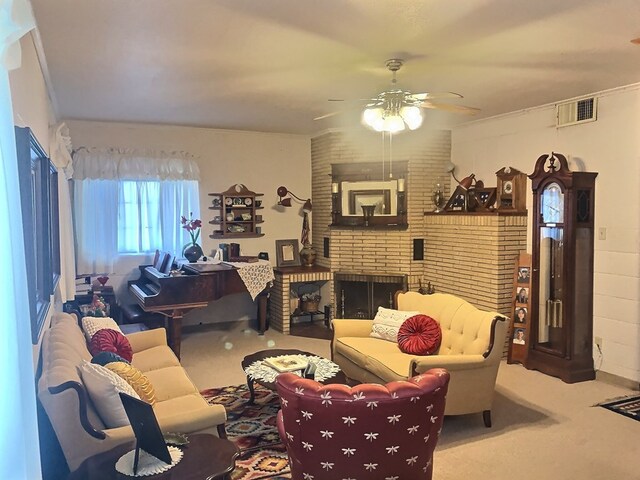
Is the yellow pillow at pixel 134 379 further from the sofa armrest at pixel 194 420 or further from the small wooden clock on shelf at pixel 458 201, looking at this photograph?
the small wooden clock on shelf at pixel 458 201

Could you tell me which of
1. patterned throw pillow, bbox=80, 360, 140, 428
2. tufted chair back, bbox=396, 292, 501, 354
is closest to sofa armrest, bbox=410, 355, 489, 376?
tufted chair back, bbox=396, 292, 501, 354

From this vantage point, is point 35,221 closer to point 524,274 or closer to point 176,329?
point 176,329

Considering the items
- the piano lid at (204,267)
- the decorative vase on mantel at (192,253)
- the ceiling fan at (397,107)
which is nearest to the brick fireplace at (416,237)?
the piano lid at (204,267)

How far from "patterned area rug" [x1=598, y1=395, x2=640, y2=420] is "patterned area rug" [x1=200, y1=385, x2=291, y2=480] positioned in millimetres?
2510

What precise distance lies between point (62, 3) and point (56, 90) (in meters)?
2.05

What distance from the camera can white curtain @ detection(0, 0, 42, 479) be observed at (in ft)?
3.77

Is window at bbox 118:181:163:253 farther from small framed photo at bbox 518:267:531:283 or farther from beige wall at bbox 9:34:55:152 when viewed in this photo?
small framed photo at bbox 518:267:531:283

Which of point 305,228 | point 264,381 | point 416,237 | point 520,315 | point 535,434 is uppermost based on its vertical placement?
point 305,228

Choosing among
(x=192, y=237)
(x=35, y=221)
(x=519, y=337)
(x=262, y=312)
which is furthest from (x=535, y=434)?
(x=192, y=237)

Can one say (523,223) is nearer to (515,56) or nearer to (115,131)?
(515,56)

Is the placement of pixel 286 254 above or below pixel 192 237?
below

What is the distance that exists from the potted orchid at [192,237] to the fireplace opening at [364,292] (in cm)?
174

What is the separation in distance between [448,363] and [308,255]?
11.5 feet

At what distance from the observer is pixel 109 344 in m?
3.33
